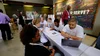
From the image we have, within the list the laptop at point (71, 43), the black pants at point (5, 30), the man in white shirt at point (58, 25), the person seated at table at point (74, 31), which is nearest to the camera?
the laptop at point (71, 43)

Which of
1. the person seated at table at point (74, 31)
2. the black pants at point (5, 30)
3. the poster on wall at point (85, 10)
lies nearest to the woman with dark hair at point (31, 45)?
the person seated at table at point (74, 31)

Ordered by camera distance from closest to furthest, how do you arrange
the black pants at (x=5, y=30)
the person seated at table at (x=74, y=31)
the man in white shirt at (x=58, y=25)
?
the person seated at table at (x=74, y=31) → the man in white shirt at (x=58, y=25) → the black pants at (x=5, y=30)

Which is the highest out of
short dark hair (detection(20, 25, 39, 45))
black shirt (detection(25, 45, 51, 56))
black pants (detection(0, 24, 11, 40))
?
short dark hair (detection(20, 25, 39, 45))

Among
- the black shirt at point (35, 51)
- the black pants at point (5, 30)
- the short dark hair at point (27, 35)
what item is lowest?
the black pants at point (5, 30)

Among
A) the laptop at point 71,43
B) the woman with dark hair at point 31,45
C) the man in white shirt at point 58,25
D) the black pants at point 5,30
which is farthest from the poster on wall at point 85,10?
the black pants at point 5,30

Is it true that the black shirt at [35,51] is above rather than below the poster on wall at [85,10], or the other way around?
below

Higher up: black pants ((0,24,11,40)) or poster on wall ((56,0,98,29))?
poster on wall ((56,0,98,29))

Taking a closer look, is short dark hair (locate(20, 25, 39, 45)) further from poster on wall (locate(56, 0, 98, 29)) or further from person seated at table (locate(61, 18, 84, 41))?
poster on wall (locate(56, 0, 98, 29))

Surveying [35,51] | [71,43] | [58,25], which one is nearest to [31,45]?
[35,51]

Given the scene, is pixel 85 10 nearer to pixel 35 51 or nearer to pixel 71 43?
pixel 71 43

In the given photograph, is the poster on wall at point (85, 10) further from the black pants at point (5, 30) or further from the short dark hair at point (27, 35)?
the black pants at point (5, 30)

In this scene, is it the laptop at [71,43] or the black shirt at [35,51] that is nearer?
the black shirt at [35,51]

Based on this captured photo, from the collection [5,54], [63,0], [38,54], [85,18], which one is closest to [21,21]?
[5,54]

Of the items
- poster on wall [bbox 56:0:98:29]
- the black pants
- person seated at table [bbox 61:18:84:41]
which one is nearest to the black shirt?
person seated at table [bbox 61:18:84:41]
